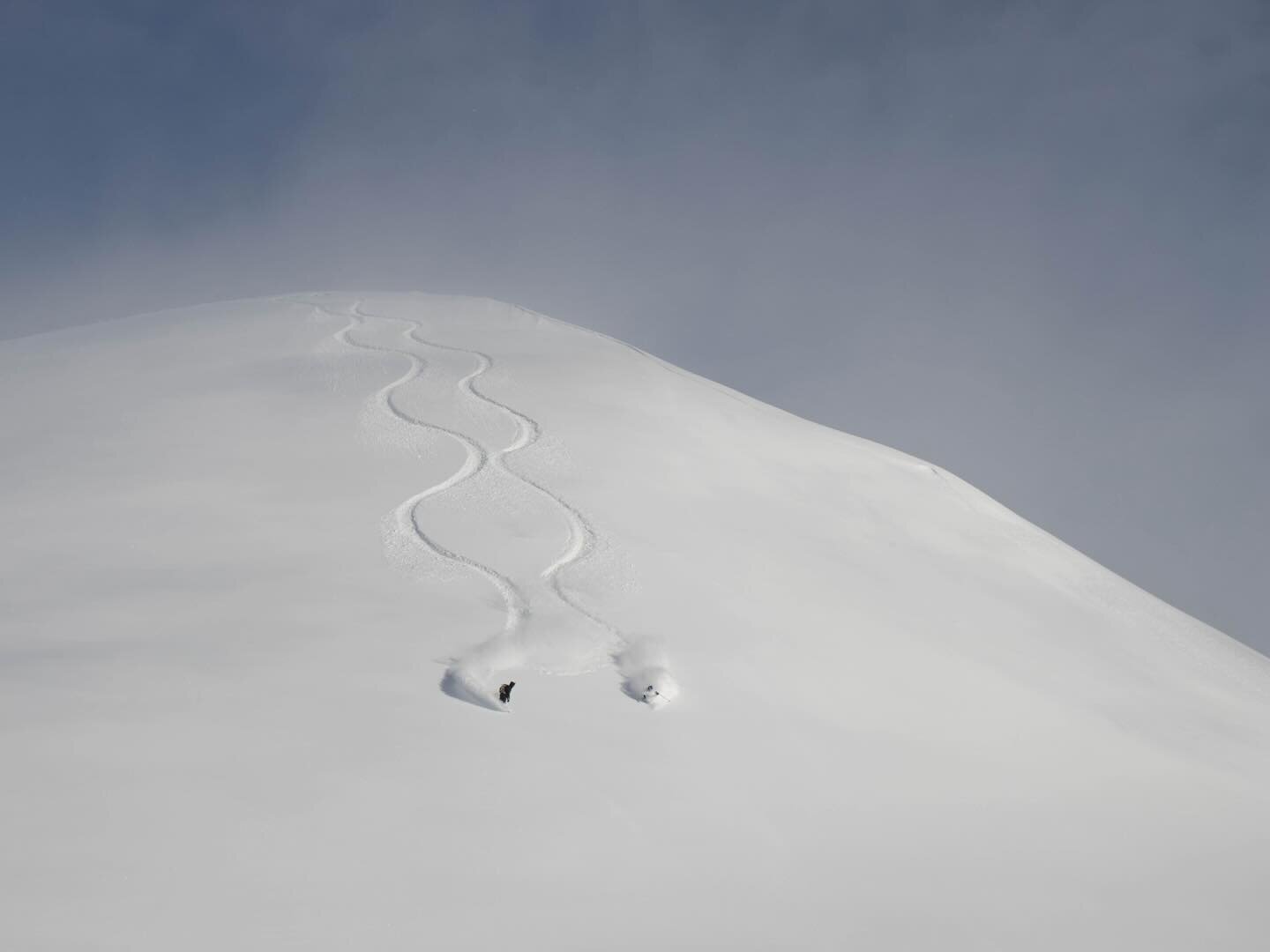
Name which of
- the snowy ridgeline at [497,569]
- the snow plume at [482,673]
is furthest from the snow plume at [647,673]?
the snow plume at [482,673]

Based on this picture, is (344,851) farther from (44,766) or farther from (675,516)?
(675,516)

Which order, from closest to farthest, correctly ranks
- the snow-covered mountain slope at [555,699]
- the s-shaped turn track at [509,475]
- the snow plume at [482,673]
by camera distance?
the snow-covered mountain slope at [555,699] < the snow plume at [482,673] < the s-shaped turn track at [509,475]

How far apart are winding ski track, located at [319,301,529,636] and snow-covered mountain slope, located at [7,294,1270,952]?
1.5 inches

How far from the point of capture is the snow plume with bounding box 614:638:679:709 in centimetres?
479

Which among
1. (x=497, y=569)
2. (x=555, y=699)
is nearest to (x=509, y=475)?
(x=497, y=569)

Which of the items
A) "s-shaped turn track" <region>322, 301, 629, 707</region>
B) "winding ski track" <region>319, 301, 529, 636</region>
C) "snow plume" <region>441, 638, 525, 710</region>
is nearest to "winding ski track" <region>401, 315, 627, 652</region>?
"s-shaped turn track" <region>322, 301, 629, 707</region>

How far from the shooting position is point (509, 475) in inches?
287

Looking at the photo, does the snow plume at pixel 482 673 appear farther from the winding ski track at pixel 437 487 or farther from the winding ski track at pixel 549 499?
the winding ski track at pixel 549 499

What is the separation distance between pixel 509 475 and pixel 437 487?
0.55m

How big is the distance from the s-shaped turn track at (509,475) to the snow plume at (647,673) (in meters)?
0.08

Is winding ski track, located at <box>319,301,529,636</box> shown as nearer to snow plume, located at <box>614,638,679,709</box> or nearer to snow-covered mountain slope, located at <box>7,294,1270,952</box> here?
snow-covered mountain slope, located at <box>7,294,1270,952</box>

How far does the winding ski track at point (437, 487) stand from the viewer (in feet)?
18.1

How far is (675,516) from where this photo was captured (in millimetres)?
7062

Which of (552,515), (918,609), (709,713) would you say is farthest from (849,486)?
(709,713)
